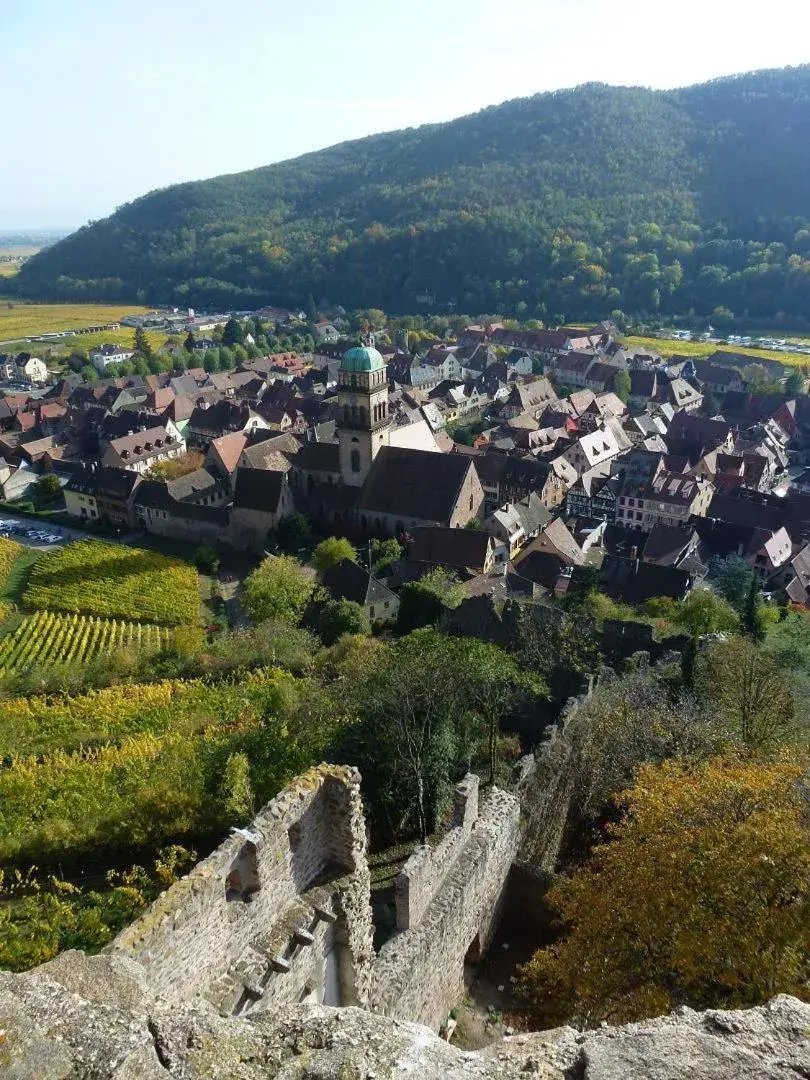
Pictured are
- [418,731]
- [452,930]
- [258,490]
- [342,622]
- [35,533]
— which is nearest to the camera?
[452,930]

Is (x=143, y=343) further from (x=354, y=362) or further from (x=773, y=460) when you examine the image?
(x=773, y=460)

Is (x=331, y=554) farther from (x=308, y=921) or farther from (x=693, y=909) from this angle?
(x=308, y=921)

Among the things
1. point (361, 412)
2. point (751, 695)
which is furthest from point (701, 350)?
point (751, 695)

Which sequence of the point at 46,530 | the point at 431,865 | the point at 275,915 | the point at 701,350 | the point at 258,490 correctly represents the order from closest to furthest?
the point at 275,915 < the point at 431,865 < the point at 258,490 < the point at 46,530 < the point at 701,350

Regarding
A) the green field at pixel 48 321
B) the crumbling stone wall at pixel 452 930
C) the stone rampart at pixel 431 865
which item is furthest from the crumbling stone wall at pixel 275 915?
the green field at pixel 48 321

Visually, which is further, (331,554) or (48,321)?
(48,321)

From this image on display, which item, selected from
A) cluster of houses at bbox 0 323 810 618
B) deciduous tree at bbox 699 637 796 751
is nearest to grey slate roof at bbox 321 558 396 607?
cluster of houses at bbox 0 323 810 618

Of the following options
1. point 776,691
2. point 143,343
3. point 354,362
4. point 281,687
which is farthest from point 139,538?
point 143,343
